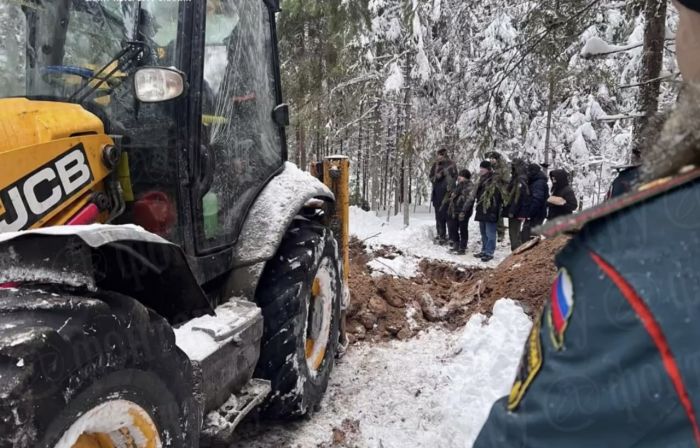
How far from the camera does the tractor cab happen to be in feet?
8.57

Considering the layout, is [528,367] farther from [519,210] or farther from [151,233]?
[519,210]

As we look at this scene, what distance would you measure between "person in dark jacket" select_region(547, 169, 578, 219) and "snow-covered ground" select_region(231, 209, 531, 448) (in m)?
4.15

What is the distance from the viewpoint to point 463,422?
338 centimetres

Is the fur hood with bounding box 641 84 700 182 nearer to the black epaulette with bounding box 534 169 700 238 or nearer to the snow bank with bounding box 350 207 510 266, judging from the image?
the black epaulette with bounding box 534 169 700 238

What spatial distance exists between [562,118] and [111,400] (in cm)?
2070

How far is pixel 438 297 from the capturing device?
22.1ft

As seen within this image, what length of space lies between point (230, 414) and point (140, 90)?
1615 mm

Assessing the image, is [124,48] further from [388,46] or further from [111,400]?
[388,46]

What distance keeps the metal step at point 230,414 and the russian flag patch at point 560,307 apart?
7.21ft

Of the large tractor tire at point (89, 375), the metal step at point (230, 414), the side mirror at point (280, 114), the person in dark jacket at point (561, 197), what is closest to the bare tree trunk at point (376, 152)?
the person in dark jacket at point (561, 197)

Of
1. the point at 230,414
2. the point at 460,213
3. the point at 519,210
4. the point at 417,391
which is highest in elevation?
the point at 519,210

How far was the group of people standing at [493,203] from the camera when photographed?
344 inches

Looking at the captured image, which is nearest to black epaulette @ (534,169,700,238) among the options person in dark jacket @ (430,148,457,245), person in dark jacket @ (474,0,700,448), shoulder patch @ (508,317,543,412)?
person in dark jacket @ (474,0,700,448)

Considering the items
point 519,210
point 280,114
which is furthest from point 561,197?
point 280,114
